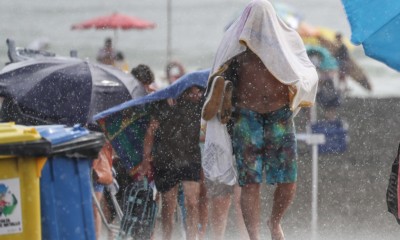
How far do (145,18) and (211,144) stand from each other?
41.3 m

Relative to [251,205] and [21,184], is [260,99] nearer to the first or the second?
[251,205]

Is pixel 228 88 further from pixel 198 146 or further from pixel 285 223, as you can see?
pixel 285 223

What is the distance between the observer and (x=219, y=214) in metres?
10.6

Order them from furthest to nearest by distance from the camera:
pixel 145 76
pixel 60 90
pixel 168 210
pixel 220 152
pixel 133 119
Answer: pixel 145 76 → pixel 168 210 → pixel 133 119 → pixel 60 90 → pixel 220 152

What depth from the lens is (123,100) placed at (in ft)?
37.3

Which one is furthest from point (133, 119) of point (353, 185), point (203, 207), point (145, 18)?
point (145, 18)

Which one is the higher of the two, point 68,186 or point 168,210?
point 68,186

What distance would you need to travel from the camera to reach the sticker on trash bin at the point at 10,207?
7156mm

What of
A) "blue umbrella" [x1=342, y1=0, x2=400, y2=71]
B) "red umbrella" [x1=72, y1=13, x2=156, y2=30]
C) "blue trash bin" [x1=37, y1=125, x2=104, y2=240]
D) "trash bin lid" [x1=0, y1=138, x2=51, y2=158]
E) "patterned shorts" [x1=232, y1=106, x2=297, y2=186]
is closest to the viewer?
"trash bin lid" [x1=0, y1=138, x2=51, y2=158]

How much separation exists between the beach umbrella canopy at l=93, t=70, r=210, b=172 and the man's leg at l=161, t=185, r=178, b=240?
0.38 metres

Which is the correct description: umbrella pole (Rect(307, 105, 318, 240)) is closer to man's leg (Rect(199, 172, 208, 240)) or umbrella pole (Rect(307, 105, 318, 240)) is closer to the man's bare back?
man's leg (Rect(199, 172, 208, 240))

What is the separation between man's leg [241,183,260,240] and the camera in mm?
9055

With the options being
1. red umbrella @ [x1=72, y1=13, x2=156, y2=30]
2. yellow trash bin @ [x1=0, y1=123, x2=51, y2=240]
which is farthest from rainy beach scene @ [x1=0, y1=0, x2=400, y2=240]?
red umbrella @ [x1=72, y1=13, x2=156, y2=30]

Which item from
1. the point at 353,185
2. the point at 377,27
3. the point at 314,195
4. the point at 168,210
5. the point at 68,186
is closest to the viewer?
the point at 68,186
